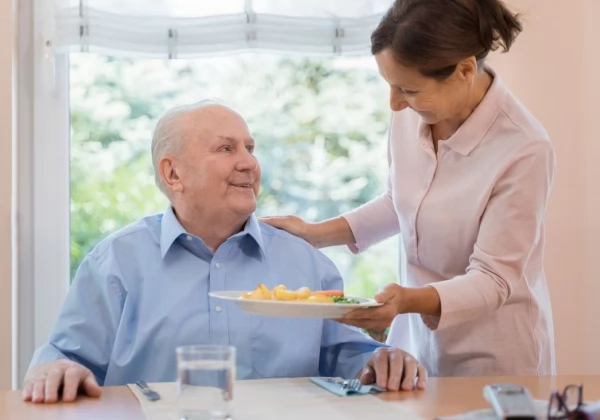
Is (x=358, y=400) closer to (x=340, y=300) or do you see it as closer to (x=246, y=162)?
(x=340, y=300)

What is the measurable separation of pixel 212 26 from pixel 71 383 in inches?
58.3

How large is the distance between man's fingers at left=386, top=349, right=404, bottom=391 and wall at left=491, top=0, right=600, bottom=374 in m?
1.33

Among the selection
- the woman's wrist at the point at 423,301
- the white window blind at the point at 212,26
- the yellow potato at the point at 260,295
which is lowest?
the woman's wrist at the point at 423,301

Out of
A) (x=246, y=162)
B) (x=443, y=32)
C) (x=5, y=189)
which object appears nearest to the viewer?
(x=443, y=32)

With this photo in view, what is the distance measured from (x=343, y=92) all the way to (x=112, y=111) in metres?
0.80

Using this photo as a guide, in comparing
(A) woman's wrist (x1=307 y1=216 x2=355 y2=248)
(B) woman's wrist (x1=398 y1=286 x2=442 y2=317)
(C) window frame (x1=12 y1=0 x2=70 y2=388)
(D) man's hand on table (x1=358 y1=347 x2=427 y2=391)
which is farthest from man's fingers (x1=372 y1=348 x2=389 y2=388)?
(C) window frame (x1=12 y1=0 x2=70 y2=388)

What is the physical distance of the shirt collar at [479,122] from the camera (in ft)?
7.18

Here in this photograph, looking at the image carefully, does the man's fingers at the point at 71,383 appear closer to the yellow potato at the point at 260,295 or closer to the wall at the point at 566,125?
the yellow potato at the point at 260,295

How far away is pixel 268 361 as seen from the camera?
210cm

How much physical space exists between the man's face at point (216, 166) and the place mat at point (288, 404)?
0.49 meters

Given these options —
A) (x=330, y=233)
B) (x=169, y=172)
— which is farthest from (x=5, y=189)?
(x=330, y=233)

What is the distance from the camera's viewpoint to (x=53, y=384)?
1711 millimetres

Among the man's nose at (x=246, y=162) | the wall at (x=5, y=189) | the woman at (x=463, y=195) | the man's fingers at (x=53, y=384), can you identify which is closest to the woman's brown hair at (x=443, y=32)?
the woman at (x=463, y=195)

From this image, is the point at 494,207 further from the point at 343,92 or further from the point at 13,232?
the point at 13,232
